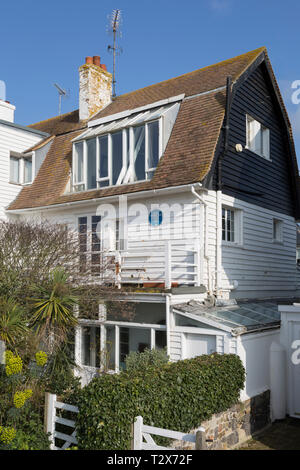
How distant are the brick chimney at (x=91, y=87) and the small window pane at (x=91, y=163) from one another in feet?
11.1

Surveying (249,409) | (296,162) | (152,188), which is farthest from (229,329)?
(296,162)

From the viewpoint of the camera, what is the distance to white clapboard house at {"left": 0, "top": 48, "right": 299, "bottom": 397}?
40.5 feet

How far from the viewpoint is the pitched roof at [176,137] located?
13727mm

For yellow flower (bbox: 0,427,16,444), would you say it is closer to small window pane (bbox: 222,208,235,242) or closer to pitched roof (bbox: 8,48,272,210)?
Answer: pitched roof (bbox: 8,48,272,210)

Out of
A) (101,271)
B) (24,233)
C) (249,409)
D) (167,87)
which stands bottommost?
(249,409)

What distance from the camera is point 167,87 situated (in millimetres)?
18141

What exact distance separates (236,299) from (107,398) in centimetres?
816

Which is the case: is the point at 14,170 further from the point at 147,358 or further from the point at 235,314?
the point at 235,314

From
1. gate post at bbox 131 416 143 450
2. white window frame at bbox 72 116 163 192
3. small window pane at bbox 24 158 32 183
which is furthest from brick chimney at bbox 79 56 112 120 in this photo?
gate post at bbox 131 416 143 450

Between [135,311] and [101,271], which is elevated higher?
[101,271]

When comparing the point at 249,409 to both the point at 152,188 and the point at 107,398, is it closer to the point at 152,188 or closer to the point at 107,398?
the point at 107,398

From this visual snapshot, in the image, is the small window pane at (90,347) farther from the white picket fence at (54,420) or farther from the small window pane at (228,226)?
the white picket fence at (54,420)

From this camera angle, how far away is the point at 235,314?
12250mm

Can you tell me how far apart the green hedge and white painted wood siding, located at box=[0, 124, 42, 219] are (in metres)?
11.7
